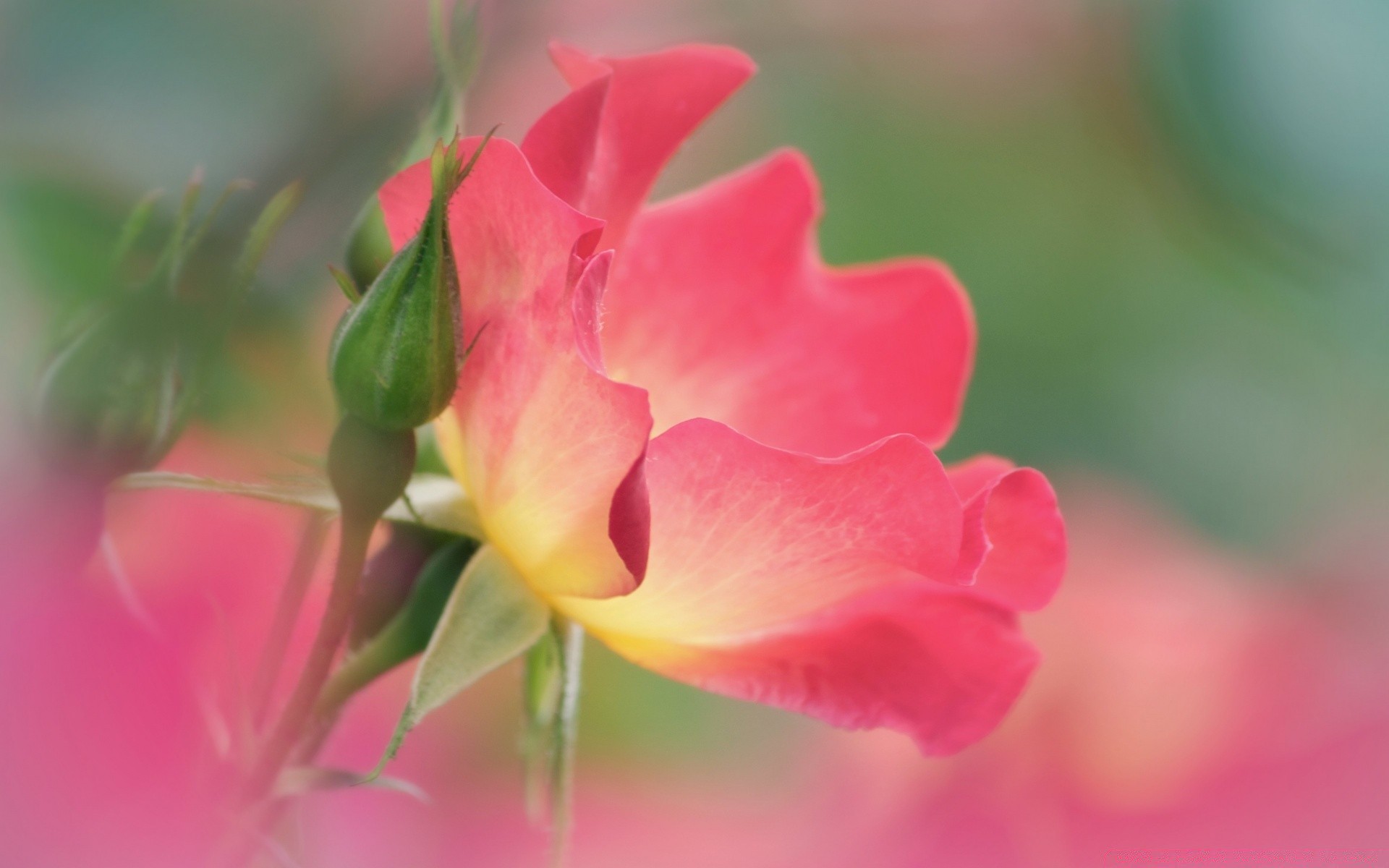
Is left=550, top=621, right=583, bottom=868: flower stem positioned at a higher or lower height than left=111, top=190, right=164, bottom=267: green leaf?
lower

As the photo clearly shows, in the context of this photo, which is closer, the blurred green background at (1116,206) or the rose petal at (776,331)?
the rose petal at (776,331)

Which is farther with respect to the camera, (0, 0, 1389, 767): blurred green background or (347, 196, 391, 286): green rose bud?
(0, 0, 1389, 767): blurred green background

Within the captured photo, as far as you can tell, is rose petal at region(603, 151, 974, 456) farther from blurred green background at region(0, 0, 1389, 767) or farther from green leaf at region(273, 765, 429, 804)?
blurred green background at region(0, 0, 1389, 767)

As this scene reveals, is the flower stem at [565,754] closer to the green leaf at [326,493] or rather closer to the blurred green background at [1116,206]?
the green leaf at [326,493]

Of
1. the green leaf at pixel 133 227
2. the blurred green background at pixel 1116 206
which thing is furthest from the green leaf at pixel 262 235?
the blurred green background at pixel 1116 206

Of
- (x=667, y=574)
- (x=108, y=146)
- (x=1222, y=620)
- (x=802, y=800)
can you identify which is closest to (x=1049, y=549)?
(x=667, y=574)

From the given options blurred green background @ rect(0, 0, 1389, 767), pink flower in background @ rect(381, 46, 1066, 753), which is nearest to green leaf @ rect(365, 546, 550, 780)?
pink flower in background @ rect(381, 46, 1066, 753)

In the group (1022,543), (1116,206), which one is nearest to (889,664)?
(1022,543)

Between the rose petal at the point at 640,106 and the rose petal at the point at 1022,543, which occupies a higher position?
the rose petal at the point at 640,106
